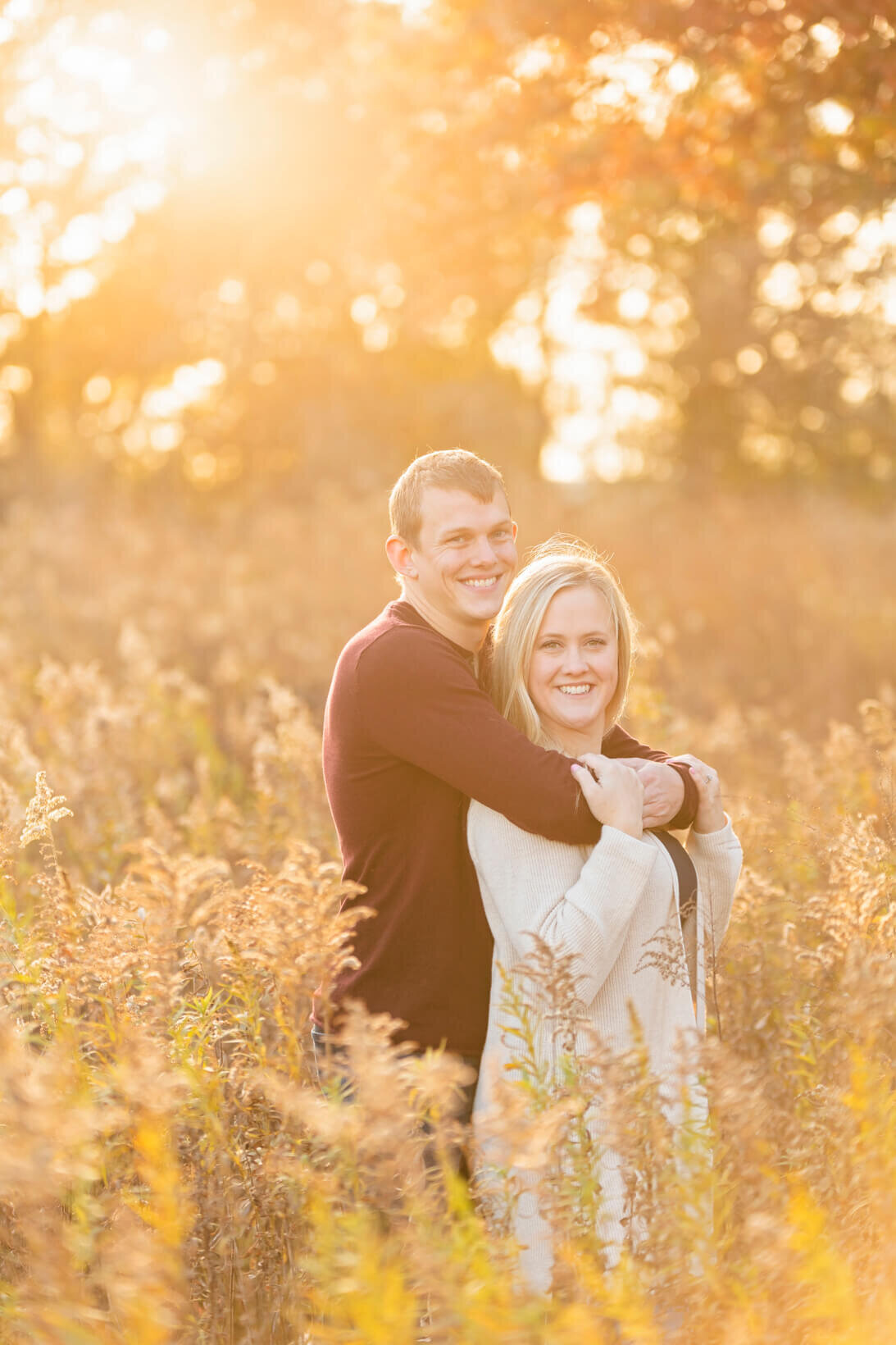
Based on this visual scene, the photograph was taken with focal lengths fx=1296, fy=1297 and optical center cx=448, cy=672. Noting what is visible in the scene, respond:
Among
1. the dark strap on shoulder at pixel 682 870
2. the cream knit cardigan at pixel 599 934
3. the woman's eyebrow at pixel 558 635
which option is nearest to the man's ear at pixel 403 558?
the woman's eyebrow at pixel 558 635

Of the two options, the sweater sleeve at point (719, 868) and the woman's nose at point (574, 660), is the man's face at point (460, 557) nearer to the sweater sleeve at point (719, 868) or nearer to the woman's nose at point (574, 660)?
the woman's nose at point (574, 660)

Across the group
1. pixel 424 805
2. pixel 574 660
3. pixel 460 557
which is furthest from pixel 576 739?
pixel 460 557

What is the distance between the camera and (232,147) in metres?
19.6

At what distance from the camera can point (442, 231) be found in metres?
8.66

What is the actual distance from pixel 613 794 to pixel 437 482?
1.03 meters

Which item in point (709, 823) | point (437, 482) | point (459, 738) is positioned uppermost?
point (437, 482)

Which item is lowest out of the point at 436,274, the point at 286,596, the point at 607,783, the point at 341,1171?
the point at 341,1171

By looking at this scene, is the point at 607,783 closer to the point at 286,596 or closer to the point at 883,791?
the point at 883,791

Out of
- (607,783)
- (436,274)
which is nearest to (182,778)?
(607,783)

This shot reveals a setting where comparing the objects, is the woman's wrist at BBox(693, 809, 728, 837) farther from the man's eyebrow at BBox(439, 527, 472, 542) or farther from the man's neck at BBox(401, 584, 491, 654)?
the man's eyebrow at BBox(439, 527, 472, 542)

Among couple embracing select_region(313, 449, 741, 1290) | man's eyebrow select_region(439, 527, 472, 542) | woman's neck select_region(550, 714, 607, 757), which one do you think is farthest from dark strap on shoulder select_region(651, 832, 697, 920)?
man's eyebrow select_region(439, 527, 472, 542)

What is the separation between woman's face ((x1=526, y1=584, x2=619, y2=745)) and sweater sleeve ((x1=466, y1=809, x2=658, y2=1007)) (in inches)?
16.3

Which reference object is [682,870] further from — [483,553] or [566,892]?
[483,553]

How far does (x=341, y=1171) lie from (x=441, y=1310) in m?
0.31
